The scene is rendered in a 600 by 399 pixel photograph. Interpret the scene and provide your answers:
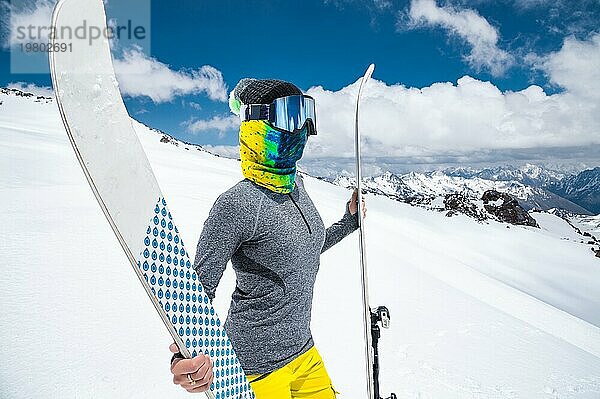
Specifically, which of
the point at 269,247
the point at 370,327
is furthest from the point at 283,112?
the point at 370,327

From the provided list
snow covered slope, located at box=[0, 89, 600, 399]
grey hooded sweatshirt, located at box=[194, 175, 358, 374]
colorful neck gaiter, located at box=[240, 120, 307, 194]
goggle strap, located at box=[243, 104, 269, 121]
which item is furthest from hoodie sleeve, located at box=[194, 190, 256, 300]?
snow covered slope, located at box=[0, 89, 600, 399]

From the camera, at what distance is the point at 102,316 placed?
12.0 ft

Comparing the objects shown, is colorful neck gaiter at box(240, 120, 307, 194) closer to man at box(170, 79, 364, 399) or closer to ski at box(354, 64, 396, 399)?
man at box(170, 79, 364, 399)

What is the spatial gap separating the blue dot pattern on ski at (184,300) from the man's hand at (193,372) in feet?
0.16

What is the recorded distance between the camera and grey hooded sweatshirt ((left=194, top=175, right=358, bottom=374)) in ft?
4.60

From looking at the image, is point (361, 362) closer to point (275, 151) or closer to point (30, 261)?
point (275, 151)

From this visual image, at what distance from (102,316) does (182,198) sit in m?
5.29

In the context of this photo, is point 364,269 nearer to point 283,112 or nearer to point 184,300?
point 283,112

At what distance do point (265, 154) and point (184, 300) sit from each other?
532mm

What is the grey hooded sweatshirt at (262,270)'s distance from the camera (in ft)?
4.60

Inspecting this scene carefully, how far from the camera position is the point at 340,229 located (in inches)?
83.6

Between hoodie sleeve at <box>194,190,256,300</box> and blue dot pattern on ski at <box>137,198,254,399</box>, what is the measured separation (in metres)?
0.04

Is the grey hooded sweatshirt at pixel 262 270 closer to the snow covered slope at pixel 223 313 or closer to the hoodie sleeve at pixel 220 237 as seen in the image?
the hoodie sleeve at pixel 220 237

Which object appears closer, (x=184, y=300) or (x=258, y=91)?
(x=184, y=300)
